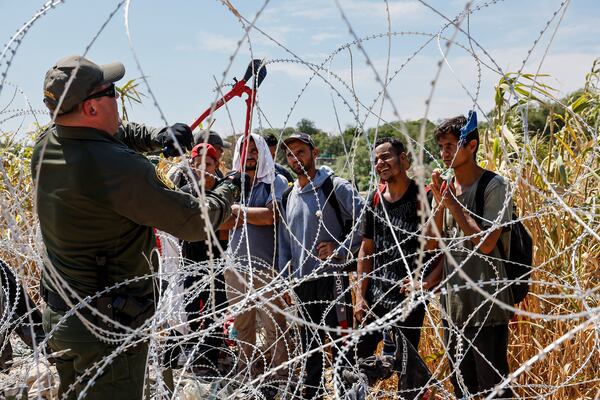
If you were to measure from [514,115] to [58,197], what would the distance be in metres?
4.14

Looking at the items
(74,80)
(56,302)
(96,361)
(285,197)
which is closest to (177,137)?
(74,80)

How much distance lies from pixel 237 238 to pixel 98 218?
242 centimetres

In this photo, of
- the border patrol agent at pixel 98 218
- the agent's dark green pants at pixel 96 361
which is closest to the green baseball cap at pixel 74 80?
the border patrol agent at pixel 98 218

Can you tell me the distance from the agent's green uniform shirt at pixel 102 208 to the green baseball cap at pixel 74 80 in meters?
0.12

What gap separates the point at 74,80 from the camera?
2.51 m

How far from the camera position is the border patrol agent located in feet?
7.97

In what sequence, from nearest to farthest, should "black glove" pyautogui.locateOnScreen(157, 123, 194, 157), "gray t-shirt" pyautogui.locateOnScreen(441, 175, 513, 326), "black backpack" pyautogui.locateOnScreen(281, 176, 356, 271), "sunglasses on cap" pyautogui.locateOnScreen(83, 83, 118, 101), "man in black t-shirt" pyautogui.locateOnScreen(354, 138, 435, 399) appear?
"sunglasses on cap" pyautogui.locateOnScreen(83, 83, 118, 101) → "black glove" pyautogui.locateOnScreen(157, 123, 194, 157) → "gray t-shirt" pyautogui.locateOnScreen(441, 175, 513, 326) → "man in black t-shirt" pyautogui.locateOnScreen(354, 138, 435, 399) → "black backpack" pyautogui.locateOnScreen(281, 176, 356, 271)

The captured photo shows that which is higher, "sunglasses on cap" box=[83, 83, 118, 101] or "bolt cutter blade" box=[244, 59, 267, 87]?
"bolt cutter blade" box=[244, 59, 267, 87]

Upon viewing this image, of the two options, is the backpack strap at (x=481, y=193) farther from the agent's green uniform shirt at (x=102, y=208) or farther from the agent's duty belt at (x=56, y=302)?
the agent's duty belt at (x=56, y=302)

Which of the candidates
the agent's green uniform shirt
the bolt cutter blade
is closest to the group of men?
the agent's green uniform shirt

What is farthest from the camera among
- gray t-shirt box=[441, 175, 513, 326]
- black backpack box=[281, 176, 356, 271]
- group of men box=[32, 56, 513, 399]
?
black backpack box=[281, 176, 356, 271]

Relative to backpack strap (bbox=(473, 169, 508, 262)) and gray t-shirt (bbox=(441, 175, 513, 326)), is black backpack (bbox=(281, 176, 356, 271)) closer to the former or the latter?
gray t-shirt (bbox=(441, 175, 513, 326))

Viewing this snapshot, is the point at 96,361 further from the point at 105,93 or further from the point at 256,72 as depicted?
the point at 256,72

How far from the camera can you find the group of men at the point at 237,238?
95.2 inches
